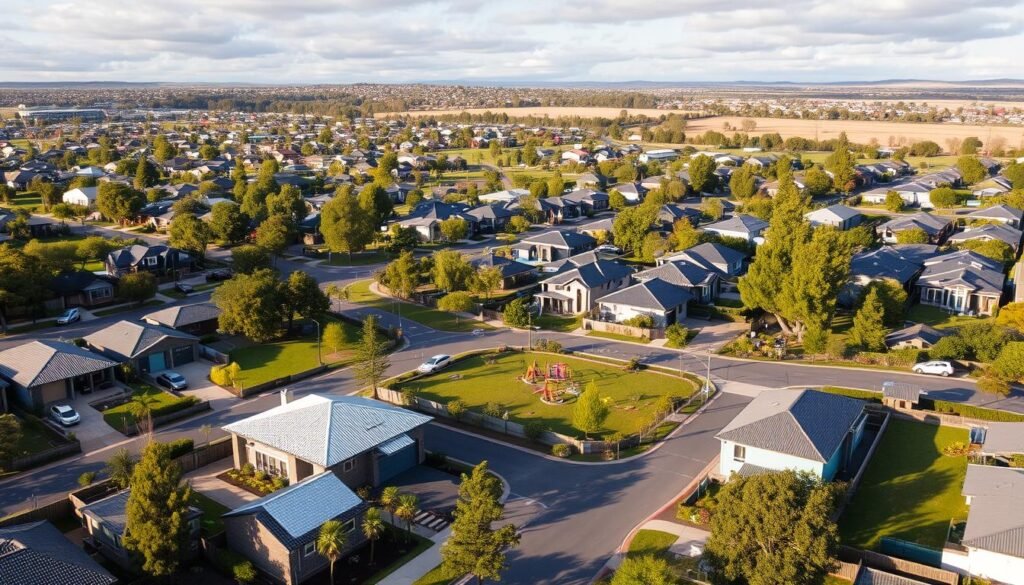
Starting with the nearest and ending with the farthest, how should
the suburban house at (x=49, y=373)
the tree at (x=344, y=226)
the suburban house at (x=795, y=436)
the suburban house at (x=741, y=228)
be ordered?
1. the suburban house at (x=795, y=436)
2. the suburban house at (x=49, y=373)
3. the tree at (x=344, y=226)
4. the suburban house at (x=741, y=228)

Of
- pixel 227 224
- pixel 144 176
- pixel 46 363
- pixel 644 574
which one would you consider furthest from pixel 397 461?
pixel 144 176

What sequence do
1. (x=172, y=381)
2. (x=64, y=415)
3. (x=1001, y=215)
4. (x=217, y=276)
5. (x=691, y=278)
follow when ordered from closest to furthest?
(x=64, y=415), (x=172, y=381), (x=691, y=278), (x=217, y=276), (x=1001, y=215)

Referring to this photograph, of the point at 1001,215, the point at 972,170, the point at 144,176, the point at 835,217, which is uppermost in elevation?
the point at 144,176

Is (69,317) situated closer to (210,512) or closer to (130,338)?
(130,338)

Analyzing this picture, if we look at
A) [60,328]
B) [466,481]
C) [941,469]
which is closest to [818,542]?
[466,481]

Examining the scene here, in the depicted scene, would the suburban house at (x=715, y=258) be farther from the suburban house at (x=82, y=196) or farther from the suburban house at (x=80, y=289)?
the suburban house at (x=82, y=196)

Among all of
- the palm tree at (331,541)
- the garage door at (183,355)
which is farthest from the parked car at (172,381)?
the palm tree at (331,541)

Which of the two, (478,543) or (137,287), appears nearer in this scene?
(478,543)
